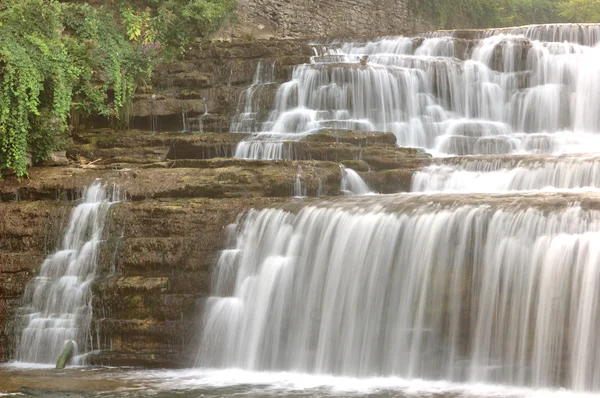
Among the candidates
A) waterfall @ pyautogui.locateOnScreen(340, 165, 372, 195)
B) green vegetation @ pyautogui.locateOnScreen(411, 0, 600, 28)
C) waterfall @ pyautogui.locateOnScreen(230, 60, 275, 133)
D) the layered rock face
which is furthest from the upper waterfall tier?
green vegetation @ pyautogui.locateOnScreen(411, 0, 600, 28)

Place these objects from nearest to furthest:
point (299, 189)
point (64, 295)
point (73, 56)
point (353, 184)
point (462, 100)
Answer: point (64, 295)
point (299, 189)
point (353, 184)
point (73, 56)
point (462, 100)

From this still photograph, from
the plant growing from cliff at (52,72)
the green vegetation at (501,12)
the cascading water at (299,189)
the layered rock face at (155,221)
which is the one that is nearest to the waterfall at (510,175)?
the layered rock face at (155,221)

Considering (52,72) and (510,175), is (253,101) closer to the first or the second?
(52,72)

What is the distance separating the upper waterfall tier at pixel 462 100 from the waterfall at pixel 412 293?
4.88m

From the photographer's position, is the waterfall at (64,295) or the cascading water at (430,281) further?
the waterfall at (64,295)

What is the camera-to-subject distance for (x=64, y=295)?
37.9ft

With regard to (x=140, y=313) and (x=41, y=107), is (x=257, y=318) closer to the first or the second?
(x=140, y=313)

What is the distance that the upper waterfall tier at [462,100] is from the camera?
16.1 metres

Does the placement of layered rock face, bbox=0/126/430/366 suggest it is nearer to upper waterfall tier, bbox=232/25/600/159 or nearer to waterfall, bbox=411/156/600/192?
waterfall, bbox=411/156/600/192

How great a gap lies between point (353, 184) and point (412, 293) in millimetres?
3695

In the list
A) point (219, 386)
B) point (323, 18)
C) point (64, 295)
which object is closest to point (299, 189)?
point (64, 295)

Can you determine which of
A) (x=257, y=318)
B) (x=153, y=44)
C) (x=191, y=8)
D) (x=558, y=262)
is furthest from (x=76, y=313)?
(x=191, y=8)

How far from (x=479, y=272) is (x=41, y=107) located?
28.6 ft

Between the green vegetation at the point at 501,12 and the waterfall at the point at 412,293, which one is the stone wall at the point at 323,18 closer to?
the green vegetation at the point at 501,12
